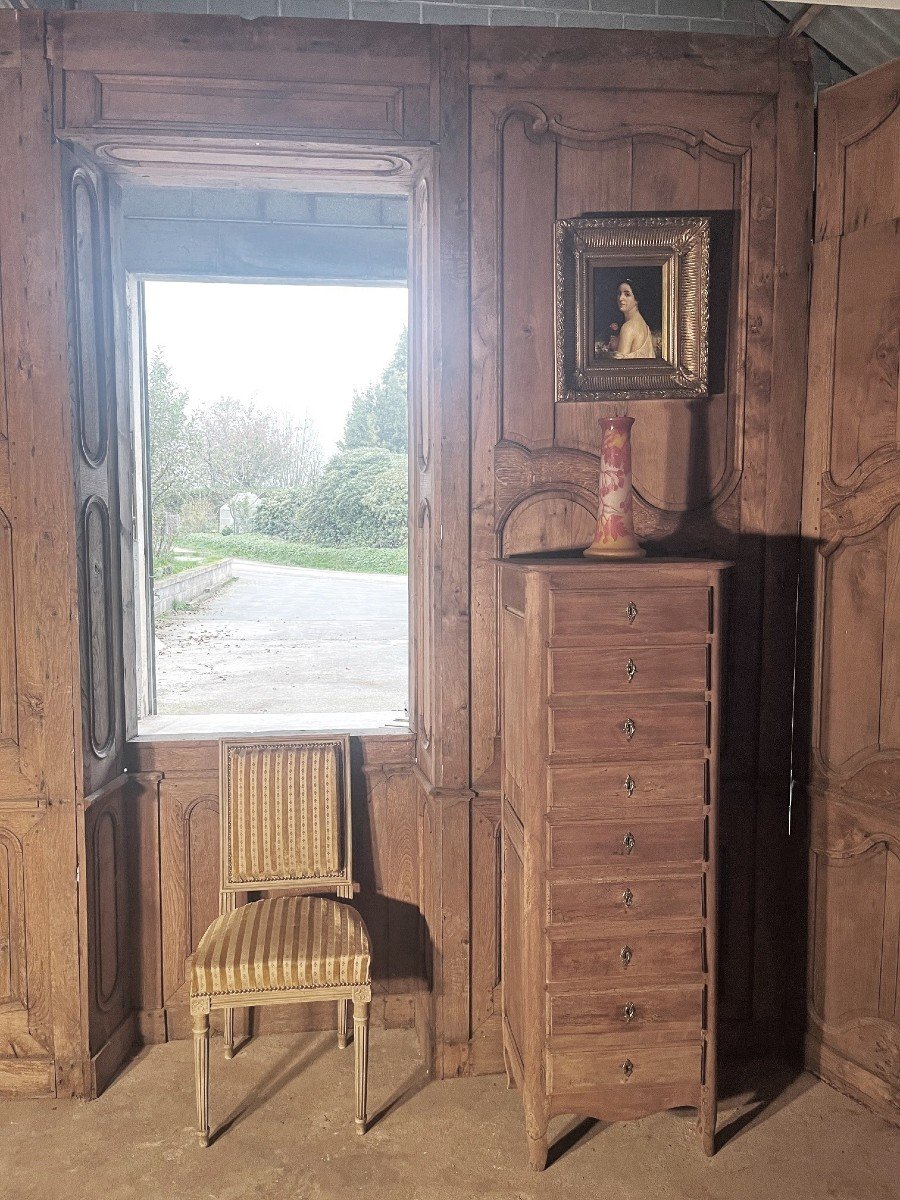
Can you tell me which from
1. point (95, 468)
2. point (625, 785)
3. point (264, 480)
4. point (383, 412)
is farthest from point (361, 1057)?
point (383, 412)

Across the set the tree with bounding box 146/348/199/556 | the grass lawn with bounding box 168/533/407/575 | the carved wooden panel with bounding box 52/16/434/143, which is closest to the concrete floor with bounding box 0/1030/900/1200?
the grass lawn with bounding box 168/533/407/575

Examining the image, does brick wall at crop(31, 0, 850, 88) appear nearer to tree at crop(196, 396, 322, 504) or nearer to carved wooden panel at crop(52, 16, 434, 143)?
carved wooden panel at crop(52, 16, 434, 143)

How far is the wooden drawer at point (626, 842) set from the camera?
238cm

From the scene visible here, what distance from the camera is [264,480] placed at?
3473 millimetres

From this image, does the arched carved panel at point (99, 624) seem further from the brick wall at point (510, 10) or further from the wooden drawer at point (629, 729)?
the brick wall at point (510, 10)

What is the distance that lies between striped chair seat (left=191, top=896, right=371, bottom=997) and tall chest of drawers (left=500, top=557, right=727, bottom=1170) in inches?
20.0

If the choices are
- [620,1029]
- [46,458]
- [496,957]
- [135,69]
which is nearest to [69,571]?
[46,458]

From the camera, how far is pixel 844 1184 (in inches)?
93.5

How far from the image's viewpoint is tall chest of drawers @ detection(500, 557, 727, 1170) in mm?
2340

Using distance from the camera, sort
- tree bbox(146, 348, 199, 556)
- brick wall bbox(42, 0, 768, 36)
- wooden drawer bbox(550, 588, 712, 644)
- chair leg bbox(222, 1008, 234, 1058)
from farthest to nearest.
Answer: tree bbox(146, 348, 199, 556)
brick wall bbox(42, 0, 768, 36)
chair leg bbox(222, 1008, 234, 1058)
wooden drawer bbox(550, 588, 712, 644)

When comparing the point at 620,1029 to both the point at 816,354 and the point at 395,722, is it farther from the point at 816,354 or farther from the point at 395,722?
the point at 816,354

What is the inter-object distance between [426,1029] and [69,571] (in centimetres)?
174

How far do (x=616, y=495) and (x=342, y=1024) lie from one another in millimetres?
1828

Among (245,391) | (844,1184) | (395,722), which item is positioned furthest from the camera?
(245,391)
